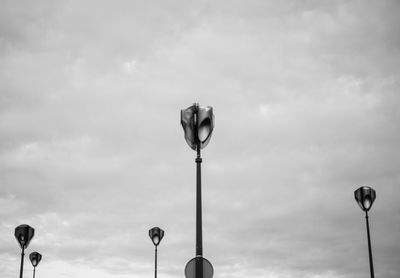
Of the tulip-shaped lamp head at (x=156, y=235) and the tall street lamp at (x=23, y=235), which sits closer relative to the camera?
the tall street lamp at (x=23, y=235)

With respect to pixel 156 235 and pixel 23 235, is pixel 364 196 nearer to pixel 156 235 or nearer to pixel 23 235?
pixel 156 235

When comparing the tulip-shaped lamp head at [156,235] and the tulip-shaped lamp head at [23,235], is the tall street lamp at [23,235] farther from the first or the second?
the tulip-shaped lamp head at [156,235]

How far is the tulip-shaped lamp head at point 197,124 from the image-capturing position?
997 centimetres

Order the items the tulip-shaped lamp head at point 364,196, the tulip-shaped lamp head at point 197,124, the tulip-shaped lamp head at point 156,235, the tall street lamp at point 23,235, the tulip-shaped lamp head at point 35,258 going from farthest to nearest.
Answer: the tulip-shaped lamp head at point 35,258, the tulip-shaped lamp head at point 156,235, the tulip-shaped lamp head at point 364,196, the tall street lamp at point 23,235, the tulip-shaped lamp head at point 197,124

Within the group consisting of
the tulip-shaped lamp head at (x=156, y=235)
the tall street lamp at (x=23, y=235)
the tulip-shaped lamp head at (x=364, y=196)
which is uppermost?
the tulip-shaped lamp head at (x=364, y=196)

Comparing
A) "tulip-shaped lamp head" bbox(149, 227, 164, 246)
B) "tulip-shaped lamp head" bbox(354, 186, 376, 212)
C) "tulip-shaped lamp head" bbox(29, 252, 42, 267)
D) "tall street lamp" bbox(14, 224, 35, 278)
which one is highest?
"tulip-shaped lamp head" bbox(354, 186, 376, 212)

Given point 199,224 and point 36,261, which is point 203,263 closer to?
point 199,224

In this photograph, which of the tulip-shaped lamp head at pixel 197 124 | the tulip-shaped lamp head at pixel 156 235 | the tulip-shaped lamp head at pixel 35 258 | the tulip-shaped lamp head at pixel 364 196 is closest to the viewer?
the tulip-shaped lamp head at pixel 197 124

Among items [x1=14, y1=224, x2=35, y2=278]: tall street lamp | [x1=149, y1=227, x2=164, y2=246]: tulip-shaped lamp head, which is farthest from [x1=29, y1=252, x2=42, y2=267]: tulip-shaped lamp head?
[x1=14, y1=224, x2=35, y2=278]: tall street lamp

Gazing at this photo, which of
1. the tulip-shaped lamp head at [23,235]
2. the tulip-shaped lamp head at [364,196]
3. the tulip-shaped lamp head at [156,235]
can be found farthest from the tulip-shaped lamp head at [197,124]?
the tulip-shaped lamp head at [156,235]

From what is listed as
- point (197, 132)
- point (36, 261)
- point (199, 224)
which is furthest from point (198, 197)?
point (36, 261)

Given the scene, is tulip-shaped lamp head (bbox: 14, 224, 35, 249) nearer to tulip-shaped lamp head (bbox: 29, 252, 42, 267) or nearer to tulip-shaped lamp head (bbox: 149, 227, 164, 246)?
tulip-shaped lamp head (bbox: 149, 227, 164, 246)

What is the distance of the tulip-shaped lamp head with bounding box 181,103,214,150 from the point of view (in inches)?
392

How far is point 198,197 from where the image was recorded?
30.9ft
